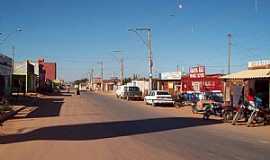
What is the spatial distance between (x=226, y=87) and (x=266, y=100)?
6613mm

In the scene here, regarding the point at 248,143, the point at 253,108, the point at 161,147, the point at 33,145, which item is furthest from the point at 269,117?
the point at 33,145

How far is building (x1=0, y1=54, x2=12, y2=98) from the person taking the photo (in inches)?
2006

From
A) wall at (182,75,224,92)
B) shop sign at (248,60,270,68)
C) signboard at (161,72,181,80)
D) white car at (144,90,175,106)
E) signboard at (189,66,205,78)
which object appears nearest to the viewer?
shop sign at (248,60,270,68)

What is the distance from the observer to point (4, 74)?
52656 millimetres

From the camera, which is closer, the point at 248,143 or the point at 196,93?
the point at 248,143

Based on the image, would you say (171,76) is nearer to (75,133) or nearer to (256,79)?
(256,79)

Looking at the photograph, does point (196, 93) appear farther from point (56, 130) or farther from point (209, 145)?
point (209, 145)

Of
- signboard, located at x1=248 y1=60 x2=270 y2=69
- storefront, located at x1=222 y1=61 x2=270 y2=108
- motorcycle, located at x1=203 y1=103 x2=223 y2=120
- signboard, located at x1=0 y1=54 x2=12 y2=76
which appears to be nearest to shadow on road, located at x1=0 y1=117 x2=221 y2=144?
motorcycle, located at x1=203 y1=103 x2=223 y2=120

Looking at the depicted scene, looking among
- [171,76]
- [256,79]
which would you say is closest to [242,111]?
[256,79]

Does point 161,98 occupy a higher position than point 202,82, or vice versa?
point 202,82

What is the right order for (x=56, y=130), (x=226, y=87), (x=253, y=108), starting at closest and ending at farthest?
(x=56, y=130) → (x=253, y=108) → (x=226, y=87)

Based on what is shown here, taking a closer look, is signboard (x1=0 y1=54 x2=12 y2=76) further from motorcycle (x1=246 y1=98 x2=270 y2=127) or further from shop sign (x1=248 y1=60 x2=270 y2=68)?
motorcycle (x1=246 y1=98 x2=270 y2=127)

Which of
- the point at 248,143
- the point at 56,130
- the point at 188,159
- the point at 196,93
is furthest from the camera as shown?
the point at 196,93

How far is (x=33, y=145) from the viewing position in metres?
14.7
